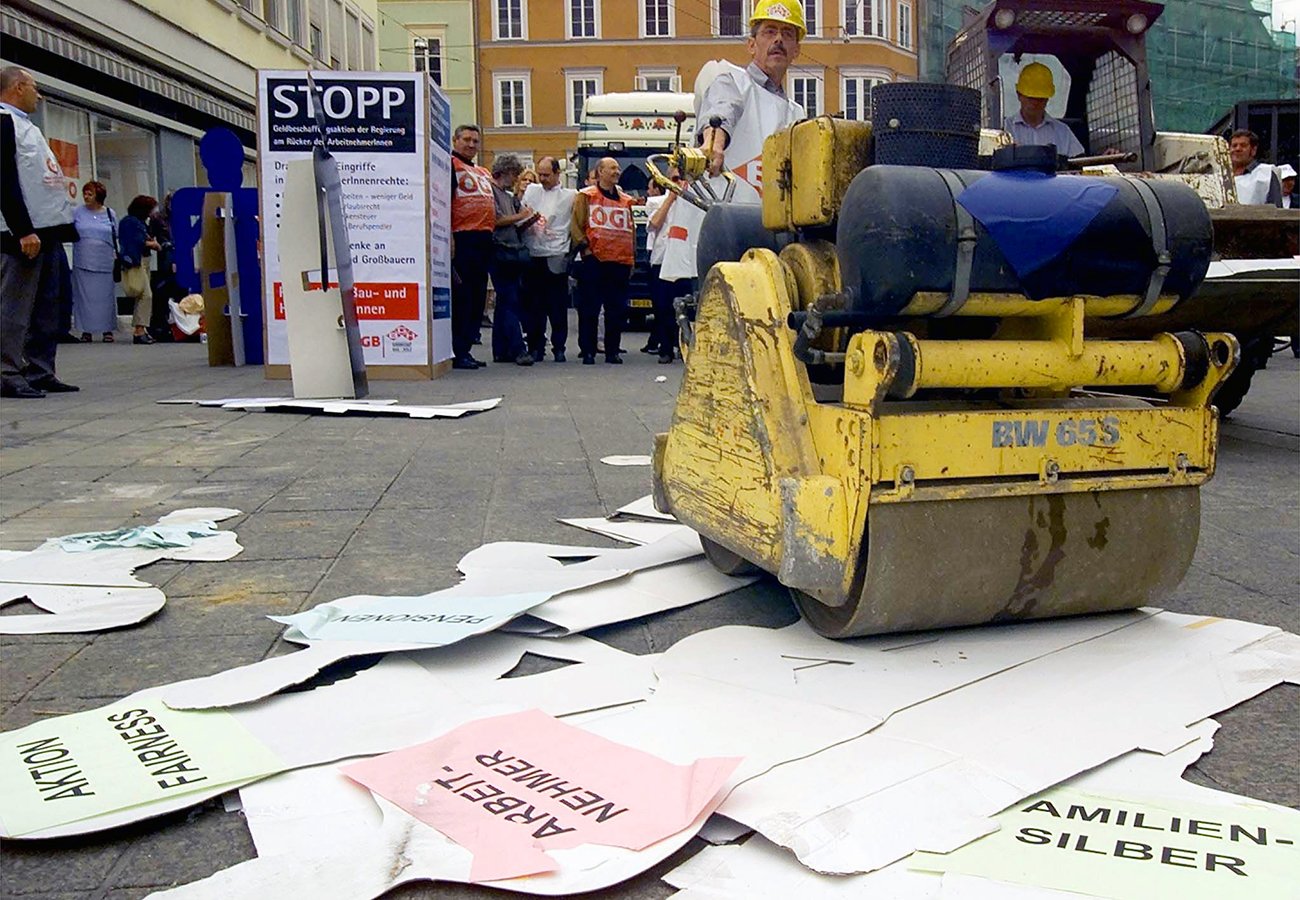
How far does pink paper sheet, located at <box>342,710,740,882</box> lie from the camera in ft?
6.64

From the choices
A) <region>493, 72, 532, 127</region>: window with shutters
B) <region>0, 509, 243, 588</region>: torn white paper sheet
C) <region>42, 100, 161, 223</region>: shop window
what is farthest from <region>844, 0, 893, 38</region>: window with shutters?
<region>0, 509, 243, 588</region>: torn white paper sheet

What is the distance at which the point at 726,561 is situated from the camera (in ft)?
12.1

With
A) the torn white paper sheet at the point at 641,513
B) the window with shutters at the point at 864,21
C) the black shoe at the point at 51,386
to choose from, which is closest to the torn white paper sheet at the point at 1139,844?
the torn white paper sheet at the point at 641,513

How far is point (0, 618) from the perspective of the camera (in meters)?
3.26

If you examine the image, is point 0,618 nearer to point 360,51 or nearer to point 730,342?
point 730,342

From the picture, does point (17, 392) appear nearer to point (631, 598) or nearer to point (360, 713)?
point (631, 598)

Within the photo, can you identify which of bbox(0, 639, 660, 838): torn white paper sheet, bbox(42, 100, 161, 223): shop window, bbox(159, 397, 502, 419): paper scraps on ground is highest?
bbox(42, 100, 161, 223): shop window

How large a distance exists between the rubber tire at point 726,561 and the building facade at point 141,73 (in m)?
12.9

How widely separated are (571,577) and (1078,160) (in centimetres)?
180

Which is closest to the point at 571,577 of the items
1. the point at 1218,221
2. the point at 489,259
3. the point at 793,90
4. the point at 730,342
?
the point at 730,342

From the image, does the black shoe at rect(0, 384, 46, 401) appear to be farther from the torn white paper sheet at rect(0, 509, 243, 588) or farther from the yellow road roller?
the yellow road roller

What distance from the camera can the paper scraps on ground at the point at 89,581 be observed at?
10.7 ft

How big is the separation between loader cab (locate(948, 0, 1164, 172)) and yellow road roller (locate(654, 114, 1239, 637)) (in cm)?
358

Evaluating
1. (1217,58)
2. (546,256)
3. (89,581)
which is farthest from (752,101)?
(1217,58)
